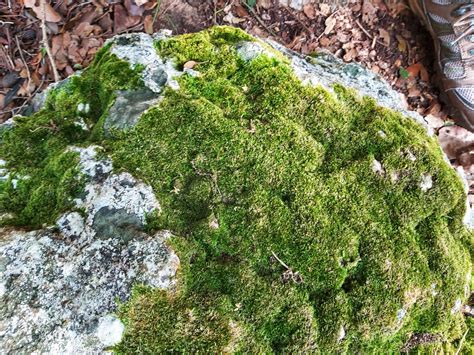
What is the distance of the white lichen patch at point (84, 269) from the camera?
1.70 metres

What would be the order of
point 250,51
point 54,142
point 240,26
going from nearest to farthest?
point 54,142 < point 250,51 < point 240,26

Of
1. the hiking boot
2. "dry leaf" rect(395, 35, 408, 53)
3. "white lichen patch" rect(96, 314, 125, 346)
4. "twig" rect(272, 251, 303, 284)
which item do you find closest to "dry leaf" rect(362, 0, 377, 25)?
"dry leaf" rect(395, 35, 408, 53)

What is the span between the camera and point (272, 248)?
2.01 meters

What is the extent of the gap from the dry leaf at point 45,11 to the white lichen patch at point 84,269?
110 inches

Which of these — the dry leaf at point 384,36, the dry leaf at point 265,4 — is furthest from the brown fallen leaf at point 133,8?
the dry leaf at point 384,36

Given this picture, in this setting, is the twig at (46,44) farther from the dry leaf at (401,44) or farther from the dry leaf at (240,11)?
the dry leaf at (401,44)

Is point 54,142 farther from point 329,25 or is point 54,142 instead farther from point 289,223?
point 329,25

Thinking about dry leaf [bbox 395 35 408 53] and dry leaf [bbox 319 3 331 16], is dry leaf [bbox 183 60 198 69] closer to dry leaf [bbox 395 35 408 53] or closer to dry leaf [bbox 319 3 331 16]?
dry leaf [bbox 319 3 331 16]

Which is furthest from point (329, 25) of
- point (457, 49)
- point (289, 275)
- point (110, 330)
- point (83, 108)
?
point (110, 330)

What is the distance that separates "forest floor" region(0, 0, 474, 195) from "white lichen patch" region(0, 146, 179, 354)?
8.19 ft

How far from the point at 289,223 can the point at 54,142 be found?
50.9 inches

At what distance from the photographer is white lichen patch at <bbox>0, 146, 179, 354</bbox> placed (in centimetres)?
170

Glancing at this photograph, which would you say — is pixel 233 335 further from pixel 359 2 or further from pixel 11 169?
pixel 359 2

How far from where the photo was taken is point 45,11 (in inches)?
163
